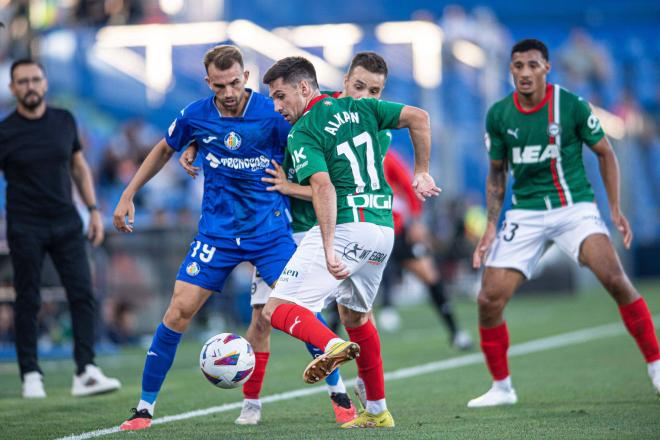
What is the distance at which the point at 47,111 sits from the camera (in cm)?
894

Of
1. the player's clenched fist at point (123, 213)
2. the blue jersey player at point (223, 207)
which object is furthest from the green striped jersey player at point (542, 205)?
the player's clenched fist at point (123, 213)

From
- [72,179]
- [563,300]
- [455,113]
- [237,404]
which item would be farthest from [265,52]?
[237,404]

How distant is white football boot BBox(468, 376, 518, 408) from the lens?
7.45m

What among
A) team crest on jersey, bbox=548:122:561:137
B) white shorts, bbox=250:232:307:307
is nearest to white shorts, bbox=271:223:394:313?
white shorts, bbox=250:232:307:307

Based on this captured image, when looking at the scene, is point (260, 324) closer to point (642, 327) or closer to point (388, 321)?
point (642, 327)

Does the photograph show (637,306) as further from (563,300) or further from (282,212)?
(563,300)

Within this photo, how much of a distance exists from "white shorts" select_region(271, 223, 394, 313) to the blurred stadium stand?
11.6 metres

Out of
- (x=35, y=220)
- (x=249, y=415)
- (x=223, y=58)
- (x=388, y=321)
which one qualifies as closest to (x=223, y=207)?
(x=223, y=58)

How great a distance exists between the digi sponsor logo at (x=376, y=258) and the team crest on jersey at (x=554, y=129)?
195 cm

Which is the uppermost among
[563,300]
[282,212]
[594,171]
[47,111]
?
[47,111]

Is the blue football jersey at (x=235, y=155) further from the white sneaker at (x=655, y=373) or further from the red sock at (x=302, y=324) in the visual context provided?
the white sneaker at (x=655, y=373)

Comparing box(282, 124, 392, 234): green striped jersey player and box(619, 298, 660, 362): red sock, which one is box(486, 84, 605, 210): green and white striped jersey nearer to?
box(619, 298, 660, 362): red sock

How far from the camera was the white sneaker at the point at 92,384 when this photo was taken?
8.43 m

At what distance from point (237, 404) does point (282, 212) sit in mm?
1605
